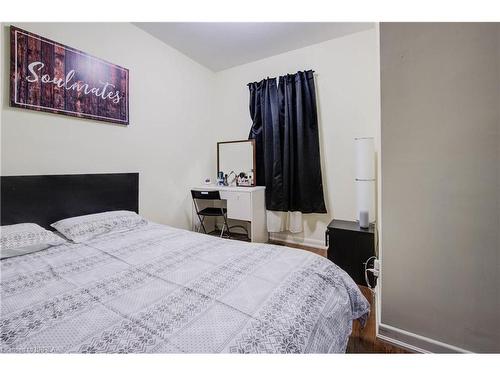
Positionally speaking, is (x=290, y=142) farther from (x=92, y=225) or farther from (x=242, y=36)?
(x=92, y=225)

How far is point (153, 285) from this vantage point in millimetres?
969

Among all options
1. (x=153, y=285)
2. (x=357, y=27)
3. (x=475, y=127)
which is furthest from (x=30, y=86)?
(x=357, y=27)

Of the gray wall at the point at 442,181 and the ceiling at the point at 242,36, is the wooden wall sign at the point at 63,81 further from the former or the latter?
the gray wall at the point at 442,181

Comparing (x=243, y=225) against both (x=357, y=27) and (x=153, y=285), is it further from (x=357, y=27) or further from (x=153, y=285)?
(x=357, y=27)

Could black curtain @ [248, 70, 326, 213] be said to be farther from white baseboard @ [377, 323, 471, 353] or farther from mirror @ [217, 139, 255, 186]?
white baseboard @ [377, 323, 471, 353]

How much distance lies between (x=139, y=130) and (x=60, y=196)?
101 centimetres

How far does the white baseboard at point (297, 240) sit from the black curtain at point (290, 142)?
446 millimetres

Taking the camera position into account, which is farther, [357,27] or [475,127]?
[357,27]

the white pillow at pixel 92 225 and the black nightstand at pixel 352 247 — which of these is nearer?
the white pillow at pixel 92 225

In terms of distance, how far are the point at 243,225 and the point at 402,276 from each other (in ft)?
7.88

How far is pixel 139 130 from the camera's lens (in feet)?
7.96

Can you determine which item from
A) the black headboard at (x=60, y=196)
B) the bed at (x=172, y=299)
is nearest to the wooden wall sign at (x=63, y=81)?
the black headboard at (x=60, y=196)

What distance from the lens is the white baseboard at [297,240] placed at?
2885mm

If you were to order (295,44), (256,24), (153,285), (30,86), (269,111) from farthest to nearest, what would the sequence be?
(269,111) < (295,44) < (256,24) < (30,86) < (153,285)
